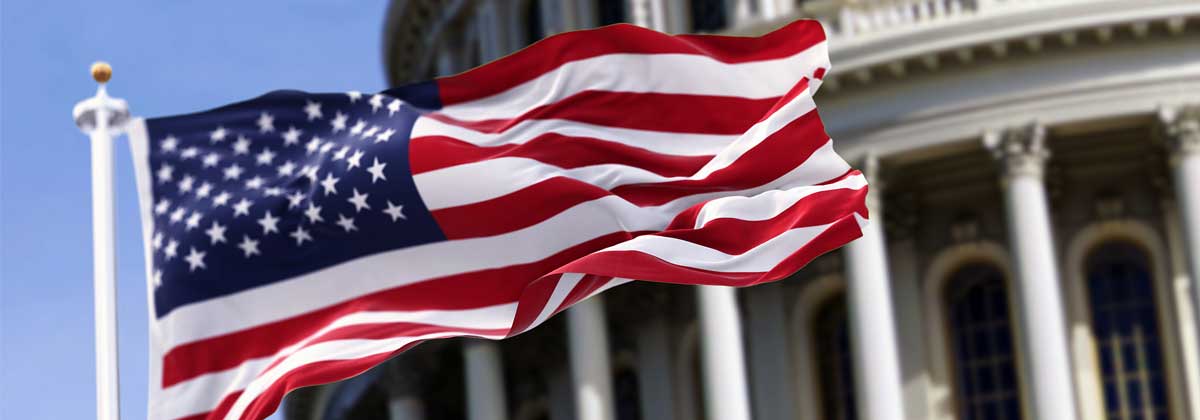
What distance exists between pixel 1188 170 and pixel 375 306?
789 inches

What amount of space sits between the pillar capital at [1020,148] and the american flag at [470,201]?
1733 centimetres

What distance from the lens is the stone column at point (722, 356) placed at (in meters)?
35.8

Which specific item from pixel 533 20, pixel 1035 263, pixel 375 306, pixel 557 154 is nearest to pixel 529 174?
pixel 557 154

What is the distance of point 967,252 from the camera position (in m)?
37.8

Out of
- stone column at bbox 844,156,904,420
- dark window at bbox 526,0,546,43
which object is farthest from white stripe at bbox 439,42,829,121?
dark window at bbox 526,0,546,43

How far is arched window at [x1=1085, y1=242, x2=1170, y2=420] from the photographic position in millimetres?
36031

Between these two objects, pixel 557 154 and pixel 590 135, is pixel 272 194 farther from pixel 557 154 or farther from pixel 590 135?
pixel 590 135

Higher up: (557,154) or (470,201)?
(557,154)

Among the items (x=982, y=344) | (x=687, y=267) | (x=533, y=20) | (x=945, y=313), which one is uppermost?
(x=533, y=20)

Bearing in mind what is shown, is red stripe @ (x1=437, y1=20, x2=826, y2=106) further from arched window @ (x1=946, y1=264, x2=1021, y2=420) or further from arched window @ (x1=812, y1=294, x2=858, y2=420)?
Answer: arched window @ (x1=812, y1=294, x2=858, y2=420)

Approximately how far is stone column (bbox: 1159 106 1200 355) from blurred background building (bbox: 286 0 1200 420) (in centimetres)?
3

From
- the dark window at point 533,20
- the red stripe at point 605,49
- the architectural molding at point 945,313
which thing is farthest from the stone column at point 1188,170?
the red stripe at point 605,49

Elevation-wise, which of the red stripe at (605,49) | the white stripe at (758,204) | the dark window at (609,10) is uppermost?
the dark window at (609,10)

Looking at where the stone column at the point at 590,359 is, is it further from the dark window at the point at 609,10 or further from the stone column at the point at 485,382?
the dark window at the point at 609,10
